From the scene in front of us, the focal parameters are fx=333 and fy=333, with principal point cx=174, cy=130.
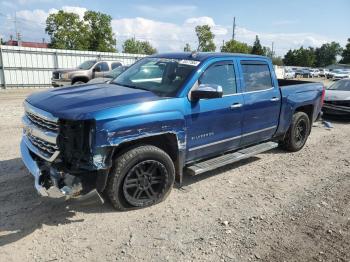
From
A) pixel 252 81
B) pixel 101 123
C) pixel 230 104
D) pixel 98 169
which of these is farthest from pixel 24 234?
pixel 252 81

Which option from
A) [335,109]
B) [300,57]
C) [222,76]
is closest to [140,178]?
[222,76]

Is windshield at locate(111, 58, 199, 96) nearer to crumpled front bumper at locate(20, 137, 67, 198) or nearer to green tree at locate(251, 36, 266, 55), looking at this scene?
crumpled front bumper at locate(20, 137, 67, 198)

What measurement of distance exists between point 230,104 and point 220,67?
1.91 feet

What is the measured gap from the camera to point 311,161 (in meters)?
6.58

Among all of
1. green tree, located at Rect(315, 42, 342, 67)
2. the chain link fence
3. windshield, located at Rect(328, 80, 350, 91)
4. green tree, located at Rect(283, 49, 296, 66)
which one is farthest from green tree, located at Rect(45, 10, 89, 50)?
green tree, located at Rect(315, 42, 342, 67)

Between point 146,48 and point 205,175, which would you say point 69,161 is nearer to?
point 205,175

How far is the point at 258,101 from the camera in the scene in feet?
18.3

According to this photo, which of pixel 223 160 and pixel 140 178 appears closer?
pixel 140 178

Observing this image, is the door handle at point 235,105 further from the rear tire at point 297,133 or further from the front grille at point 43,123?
the front grille at point 43,123

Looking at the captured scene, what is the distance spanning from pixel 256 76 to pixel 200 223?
289 centimetres

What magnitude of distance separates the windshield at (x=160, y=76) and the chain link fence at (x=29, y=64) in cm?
1792

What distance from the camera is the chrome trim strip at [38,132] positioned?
3.68m

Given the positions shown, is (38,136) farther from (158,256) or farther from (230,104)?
(230,104)

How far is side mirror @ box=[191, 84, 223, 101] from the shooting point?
14.1ft
